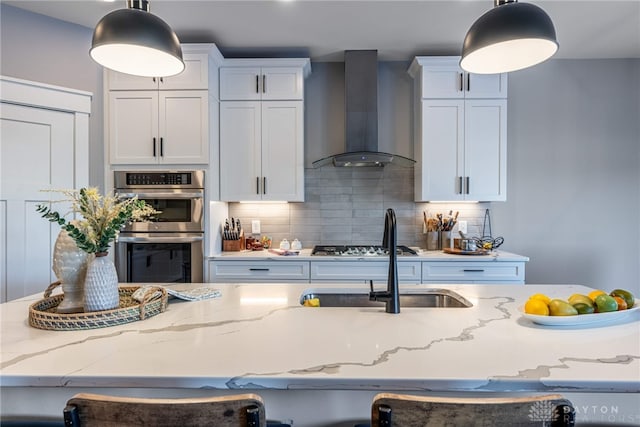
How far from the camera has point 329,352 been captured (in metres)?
0.95

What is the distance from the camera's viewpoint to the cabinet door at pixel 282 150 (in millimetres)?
3062

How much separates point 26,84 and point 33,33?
0.42 meters

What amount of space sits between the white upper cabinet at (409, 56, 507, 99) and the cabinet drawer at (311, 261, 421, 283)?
1.52 m

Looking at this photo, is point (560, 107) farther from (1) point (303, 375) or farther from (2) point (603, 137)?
(1) point (303, 375)

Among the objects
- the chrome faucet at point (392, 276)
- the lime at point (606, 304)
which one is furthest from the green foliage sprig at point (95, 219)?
the lime at point (606, 304)

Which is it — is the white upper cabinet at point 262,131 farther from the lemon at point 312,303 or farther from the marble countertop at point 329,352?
the marble countertop at point 329,352

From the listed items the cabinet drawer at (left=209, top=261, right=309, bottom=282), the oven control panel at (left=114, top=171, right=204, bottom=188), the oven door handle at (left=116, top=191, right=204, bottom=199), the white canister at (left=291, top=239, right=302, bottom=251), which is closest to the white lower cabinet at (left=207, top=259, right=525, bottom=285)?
the cabinet drawer at (left=209, top=261, right=309, bottom=282)

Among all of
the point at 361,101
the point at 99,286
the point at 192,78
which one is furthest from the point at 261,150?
the point at 99,286

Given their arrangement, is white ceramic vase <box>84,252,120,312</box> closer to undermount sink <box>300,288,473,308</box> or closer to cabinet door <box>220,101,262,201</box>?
undermount sink <box>300,288,473,308</box>

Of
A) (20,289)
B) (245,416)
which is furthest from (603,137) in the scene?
(20,289)

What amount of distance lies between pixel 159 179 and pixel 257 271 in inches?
43.3

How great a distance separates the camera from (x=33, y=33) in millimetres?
2637

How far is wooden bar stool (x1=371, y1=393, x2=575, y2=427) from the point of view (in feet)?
2.24

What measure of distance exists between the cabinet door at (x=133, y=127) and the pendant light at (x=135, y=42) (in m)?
1.37
